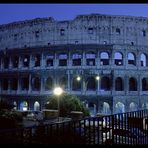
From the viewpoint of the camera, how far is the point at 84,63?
3209 centimetres

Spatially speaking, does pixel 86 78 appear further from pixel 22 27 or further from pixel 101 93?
pixel 22 27

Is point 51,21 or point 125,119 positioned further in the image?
point 51,21

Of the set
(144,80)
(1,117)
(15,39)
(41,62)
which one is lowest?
(1,117)

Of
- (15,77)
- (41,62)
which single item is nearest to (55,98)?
(41,62)

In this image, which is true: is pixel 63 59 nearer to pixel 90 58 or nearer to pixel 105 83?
pixel 90 58

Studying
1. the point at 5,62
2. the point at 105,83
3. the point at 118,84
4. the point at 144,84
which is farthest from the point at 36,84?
the point at 144,84

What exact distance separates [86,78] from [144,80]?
7.05 metres

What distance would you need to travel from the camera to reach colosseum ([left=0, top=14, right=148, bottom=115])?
31.6 meters

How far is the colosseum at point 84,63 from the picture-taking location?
104 ft

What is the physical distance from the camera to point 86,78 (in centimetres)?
3180

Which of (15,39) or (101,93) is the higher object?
(15,39)

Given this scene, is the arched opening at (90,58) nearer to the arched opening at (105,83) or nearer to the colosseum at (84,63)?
the colosseum at (84,63)

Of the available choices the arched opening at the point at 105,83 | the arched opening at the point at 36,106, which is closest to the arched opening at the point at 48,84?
the arched opening at the point at 36,106

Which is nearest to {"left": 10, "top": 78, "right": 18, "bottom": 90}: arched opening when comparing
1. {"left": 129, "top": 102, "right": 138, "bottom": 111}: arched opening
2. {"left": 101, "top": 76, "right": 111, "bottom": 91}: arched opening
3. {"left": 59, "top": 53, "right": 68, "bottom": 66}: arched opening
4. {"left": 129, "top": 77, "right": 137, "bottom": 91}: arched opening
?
{"left": 59, "top": 53, "right": 68, "bottom": 66}: arched opening
